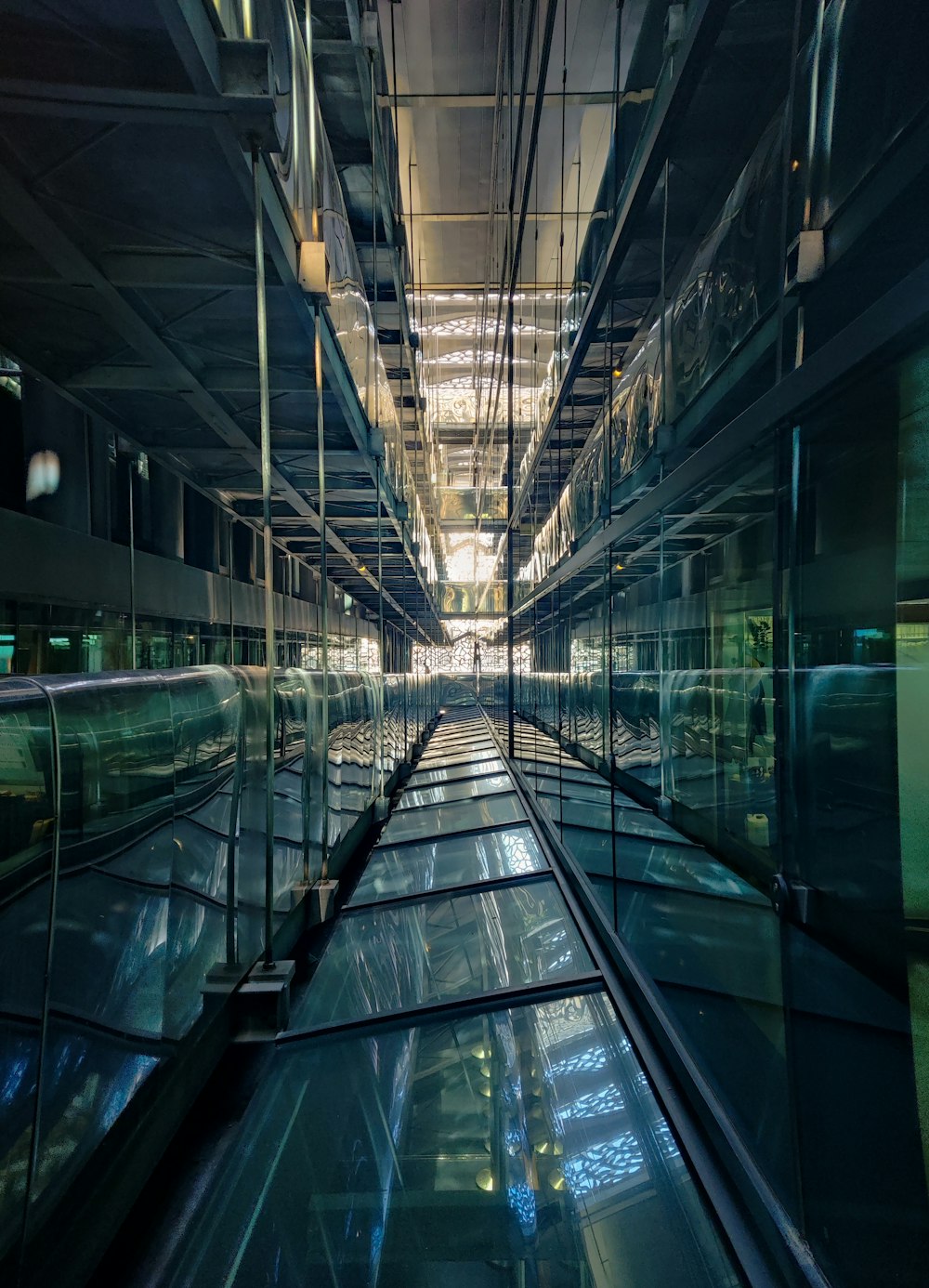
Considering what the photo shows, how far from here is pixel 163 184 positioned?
221 cm

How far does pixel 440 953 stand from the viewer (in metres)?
2.82

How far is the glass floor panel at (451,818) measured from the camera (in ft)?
17.1

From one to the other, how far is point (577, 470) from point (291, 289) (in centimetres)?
413

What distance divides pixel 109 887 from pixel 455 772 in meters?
7.49

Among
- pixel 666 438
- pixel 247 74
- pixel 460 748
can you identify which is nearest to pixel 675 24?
pixel 666 438

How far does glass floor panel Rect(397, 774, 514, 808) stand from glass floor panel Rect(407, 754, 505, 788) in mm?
240

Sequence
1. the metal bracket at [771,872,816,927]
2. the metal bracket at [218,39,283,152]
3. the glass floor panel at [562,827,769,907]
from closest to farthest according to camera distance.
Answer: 1. the metal bracket at [771,872,816,927]
2. the metal bracket at [218,39,283,152]
3. the glass floor panel at [562,827,769,907]

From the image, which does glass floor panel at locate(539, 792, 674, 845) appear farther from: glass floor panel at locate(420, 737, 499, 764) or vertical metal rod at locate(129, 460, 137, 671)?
glass floor panel at locate(420, 737, 499, 764)

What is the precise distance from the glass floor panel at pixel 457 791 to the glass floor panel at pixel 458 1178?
454 centimetres

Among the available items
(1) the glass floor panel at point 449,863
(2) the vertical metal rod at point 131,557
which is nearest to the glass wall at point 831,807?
(1) the glass floor panel at point 449,863

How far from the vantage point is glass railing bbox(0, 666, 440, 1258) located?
1.00 m

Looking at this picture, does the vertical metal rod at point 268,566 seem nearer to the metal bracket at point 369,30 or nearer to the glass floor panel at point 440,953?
the glass floor panel at point 440,953

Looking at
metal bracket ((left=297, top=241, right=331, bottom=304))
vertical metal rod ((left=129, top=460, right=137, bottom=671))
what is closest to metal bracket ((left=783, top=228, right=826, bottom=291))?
metal bracket ((left=297, top=241, right=331, bottom=304))

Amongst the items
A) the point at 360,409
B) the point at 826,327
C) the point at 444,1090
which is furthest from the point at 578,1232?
the point at 360,409
